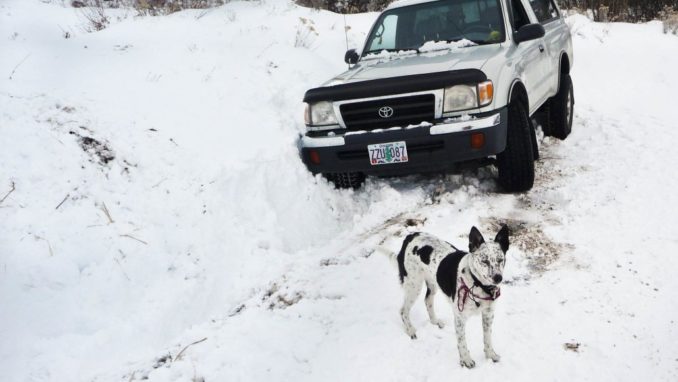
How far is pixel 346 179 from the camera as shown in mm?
5164

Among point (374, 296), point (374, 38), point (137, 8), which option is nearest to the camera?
point (374, 296)

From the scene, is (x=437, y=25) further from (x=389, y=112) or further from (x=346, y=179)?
(x=346, y=179)

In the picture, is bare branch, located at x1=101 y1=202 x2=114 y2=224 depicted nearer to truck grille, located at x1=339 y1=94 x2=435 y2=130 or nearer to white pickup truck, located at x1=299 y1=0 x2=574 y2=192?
white pickup truck, located at x1=299 y1=0 x2=574 y2=192

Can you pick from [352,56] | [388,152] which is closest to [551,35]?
[352,56]

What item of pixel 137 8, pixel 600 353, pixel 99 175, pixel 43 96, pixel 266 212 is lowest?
pixel 600 353

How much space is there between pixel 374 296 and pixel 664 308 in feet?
5.65

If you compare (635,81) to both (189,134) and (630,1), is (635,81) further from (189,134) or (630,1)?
(189,134)

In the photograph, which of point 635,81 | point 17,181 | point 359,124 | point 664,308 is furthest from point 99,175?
point 635,81

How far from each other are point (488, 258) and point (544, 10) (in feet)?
16.8

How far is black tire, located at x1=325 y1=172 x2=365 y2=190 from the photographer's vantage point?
5.14 metres

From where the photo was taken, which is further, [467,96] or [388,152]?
[388,152]

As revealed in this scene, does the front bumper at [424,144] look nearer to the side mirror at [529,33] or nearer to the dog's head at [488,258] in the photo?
the side mirror at [529,33]

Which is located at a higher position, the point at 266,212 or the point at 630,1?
the point at 630,1

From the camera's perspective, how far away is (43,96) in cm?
515
